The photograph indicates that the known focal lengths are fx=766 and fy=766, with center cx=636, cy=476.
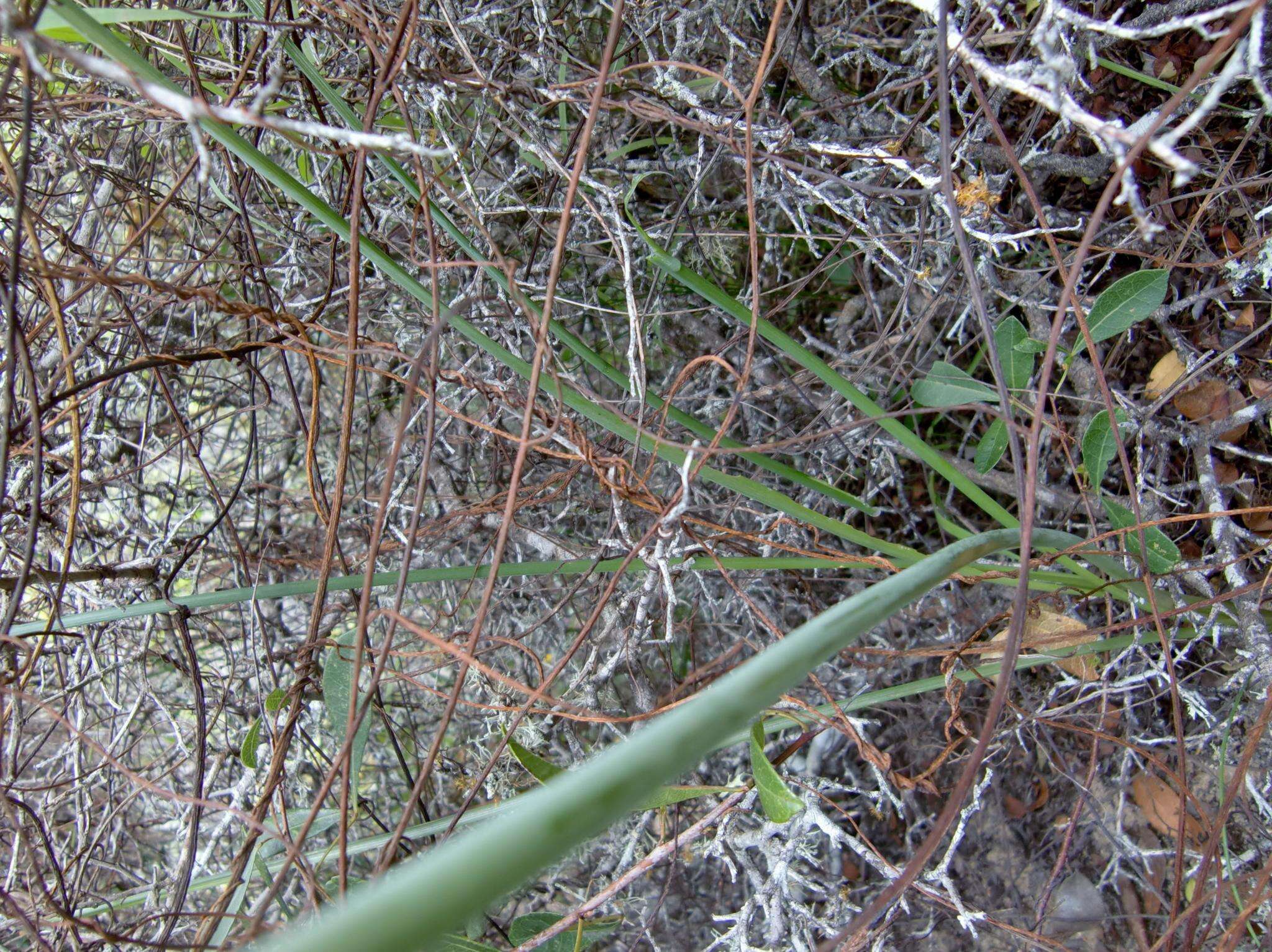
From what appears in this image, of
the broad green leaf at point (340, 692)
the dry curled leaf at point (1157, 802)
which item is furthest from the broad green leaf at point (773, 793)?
the dry curled leaf at point (1157, 802)

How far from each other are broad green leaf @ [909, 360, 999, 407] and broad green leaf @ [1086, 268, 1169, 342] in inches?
4.7

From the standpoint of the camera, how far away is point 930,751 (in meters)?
1.04

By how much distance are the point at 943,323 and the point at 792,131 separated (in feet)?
1.00

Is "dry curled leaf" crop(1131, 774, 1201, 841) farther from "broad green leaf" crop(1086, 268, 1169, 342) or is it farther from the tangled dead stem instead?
"broad green leaf" crop(1086, 268, 1169, 342)

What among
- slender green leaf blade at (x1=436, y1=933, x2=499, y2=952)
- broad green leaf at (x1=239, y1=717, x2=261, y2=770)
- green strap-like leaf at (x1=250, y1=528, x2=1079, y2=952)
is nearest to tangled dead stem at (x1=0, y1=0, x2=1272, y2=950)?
broad green leaf at (x1=239, y1=717, x2=261, y2=770)

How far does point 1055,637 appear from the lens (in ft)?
2.70

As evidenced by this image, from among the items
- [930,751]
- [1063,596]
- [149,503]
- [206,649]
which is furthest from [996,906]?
[149,503]

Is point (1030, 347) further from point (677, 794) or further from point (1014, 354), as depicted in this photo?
point (677, 794)

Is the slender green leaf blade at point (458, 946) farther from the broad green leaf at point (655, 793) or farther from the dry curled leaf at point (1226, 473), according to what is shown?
the dry curled leaf at point (1226, 473)

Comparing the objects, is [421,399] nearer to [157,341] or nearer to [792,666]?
[157,341]

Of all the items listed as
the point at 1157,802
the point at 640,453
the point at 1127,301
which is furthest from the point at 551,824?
the point at 1157,802

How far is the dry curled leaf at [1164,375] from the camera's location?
895 millimetres

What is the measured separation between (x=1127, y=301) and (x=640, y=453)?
0.52 meters

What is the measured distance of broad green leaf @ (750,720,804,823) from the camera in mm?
635
